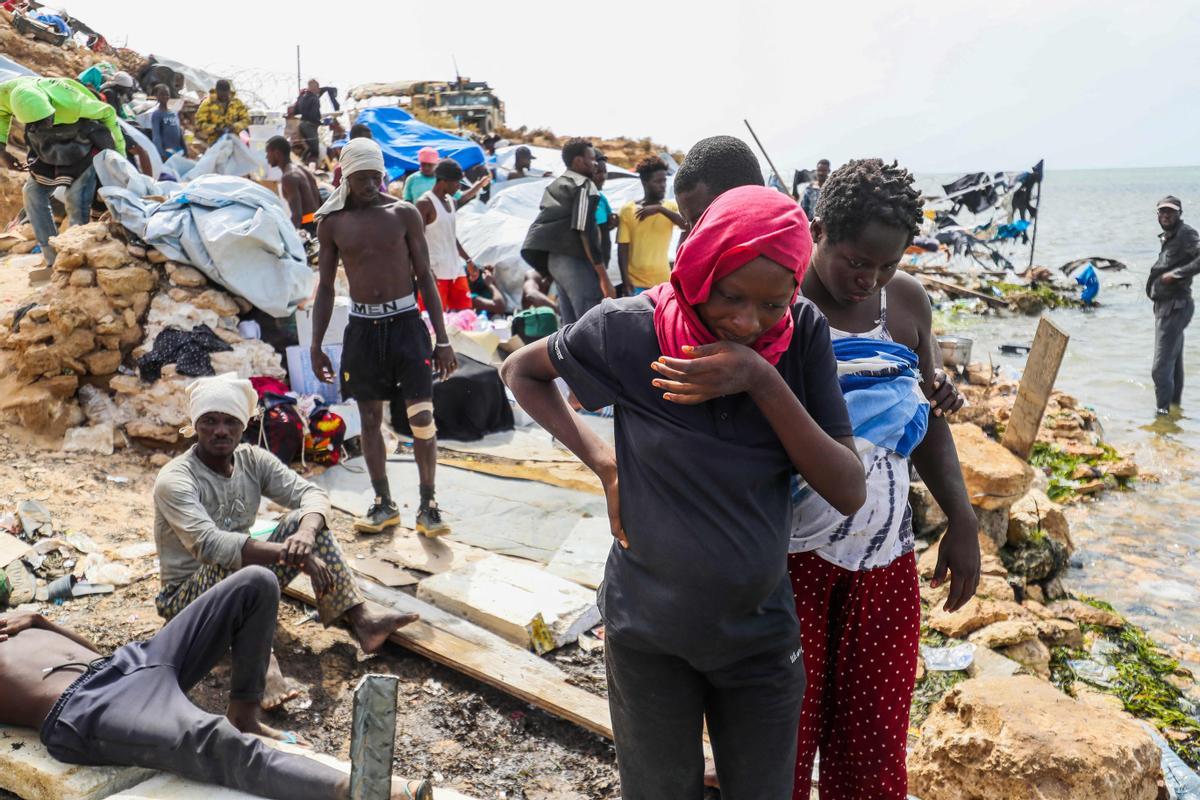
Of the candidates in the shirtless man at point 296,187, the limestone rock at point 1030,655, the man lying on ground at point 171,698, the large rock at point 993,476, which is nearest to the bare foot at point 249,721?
the man lying on ground at point 171,698

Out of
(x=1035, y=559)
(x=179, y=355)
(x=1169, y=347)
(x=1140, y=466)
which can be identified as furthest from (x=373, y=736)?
(x=1169, y=347)

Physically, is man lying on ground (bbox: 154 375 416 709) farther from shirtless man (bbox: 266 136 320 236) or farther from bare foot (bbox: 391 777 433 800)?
shirtless man (bbox: 266 136 320 236)

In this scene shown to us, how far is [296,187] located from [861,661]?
24.8 ft

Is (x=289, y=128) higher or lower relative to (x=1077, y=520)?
higher

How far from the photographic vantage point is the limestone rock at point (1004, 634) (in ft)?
13.4

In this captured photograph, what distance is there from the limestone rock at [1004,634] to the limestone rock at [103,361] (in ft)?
17.4

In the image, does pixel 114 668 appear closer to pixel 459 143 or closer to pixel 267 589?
pixel 267 589

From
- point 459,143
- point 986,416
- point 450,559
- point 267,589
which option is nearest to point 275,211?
point 450,559

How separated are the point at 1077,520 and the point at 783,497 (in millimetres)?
6457

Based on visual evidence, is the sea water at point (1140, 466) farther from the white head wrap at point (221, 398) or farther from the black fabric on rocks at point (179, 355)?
the black fabric on rocks at point (179, 355)

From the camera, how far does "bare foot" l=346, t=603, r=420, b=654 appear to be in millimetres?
3576

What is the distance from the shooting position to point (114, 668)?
2.74 metres

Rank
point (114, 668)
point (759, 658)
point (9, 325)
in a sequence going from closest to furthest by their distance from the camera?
point (759, 658) < point (114, 668) < point (9, 325)

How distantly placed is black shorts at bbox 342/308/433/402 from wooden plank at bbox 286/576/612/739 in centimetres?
114
